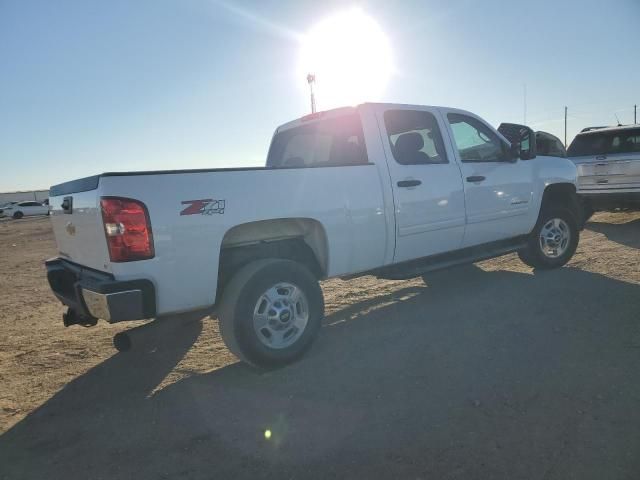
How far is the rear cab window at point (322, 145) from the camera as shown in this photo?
4176mm

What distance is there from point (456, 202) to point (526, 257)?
75.9 inches

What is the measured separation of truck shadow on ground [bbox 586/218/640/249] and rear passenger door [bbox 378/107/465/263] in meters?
4.25

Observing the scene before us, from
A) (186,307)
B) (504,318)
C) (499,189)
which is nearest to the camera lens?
(186,307)

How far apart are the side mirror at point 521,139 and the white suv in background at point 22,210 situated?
1769 inches

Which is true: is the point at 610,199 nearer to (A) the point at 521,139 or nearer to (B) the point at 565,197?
(B) the point at 565,197

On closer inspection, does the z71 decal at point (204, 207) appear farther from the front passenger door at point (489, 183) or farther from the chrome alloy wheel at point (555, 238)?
the chrome alloy wheel at point (555, 238)

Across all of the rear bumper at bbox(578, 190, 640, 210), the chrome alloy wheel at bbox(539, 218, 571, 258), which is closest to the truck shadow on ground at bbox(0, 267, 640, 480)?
the chrome alloy wheel at bbox(539, 218, 571, 258)

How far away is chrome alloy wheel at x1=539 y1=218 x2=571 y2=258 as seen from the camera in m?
5.82

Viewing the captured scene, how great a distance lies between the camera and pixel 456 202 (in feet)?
15.1

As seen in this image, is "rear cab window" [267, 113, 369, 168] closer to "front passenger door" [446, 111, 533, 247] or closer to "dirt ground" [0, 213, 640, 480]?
"front passenger door" [446, 111, 533, 247]

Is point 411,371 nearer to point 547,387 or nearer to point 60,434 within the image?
point 547,387

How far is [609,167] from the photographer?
332 inches

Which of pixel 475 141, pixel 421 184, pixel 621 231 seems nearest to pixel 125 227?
pixel 421 184

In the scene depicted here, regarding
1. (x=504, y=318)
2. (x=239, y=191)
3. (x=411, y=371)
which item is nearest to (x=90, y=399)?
(x=239, y=191)
